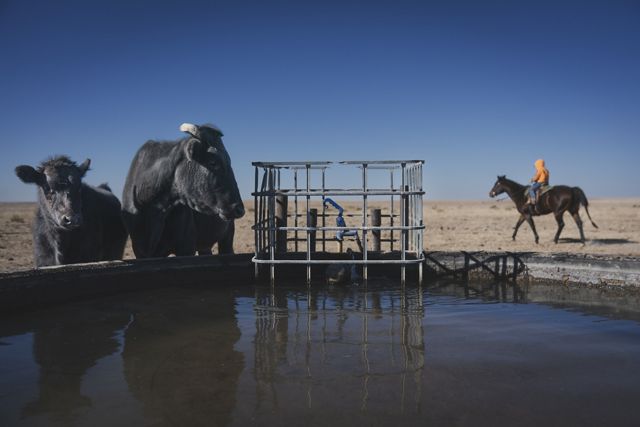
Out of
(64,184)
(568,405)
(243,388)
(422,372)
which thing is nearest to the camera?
(568,405)

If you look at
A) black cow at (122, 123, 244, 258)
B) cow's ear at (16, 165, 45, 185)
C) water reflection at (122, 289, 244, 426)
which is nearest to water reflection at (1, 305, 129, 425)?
water reflection at (122, 289, 244, 426)

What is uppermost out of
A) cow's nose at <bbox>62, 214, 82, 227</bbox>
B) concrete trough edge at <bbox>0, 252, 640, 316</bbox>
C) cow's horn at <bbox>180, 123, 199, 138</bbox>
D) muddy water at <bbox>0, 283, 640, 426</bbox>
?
cow's horn at <bbox>180, 123, 199, 138</bbox>

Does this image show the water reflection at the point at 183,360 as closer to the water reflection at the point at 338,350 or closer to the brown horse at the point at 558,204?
the water reflection at the point at 338,350

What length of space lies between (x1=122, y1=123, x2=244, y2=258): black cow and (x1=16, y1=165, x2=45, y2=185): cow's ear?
1132 mm

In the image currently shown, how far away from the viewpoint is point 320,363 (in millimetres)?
3738

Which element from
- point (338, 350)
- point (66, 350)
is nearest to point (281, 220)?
point (338, 350)

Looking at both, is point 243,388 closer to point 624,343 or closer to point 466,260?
point 624,343

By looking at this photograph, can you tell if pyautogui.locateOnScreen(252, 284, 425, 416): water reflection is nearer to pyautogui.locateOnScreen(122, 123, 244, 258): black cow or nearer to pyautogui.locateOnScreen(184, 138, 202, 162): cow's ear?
pyautogui.locateOnScreen(122, 123, 244, 258): black cow

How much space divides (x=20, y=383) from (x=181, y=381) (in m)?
1.14

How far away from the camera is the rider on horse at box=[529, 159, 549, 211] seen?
54.0ft

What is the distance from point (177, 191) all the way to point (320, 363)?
3384mm

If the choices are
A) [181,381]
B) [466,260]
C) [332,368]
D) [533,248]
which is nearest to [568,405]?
[332,368]

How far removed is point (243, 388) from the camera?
3232 mm

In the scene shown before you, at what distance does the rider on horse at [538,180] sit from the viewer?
1647 centimetres
